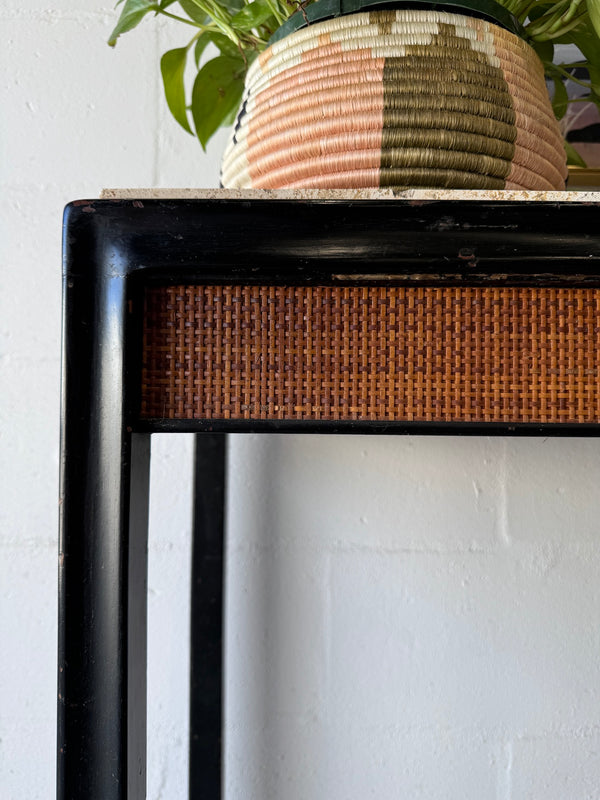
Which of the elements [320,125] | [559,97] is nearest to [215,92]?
[320,125]

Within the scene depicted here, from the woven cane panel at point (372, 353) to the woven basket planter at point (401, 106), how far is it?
3.4 inches

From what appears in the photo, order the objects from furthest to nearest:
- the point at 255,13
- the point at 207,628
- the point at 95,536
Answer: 1. the point at 207,628
2. the point at 255,13
3. the point at 95,536

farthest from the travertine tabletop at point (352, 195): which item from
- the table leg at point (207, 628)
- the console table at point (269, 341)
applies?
the table leg at point (207, 628)

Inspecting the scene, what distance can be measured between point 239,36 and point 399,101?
175 millimetres

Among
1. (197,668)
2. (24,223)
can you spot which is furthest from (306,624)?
(24,223)

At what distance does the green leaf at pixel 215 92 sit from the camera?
0.52m

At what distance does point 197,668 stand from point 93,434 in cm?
47

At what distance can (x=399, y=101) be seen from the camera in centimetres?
36

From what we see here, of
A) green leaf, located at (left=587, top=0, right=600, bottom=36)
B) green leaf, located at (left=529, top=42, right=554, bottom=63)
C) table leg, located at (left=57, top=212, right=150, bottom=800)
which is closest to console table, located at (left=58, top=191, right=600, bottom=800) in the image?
table leg, located at (left=57, top=212, right=150, bottom=800)

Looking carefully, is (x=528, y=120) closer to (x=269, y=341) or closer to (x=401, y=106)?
(x=401, y=106)

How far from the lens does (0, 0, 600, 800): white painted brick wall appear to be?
721 mm

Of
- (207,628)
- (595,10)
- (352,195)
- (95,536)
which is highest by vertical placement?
(595,10)

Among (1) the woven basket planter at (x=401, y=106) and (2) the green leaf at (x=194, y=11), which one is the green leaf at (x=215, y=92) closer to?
(2) the green leaf at (x=194, y=11)

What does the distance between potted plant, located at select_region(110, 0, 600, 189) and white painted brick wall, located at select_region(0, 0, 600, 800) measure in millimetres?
390
